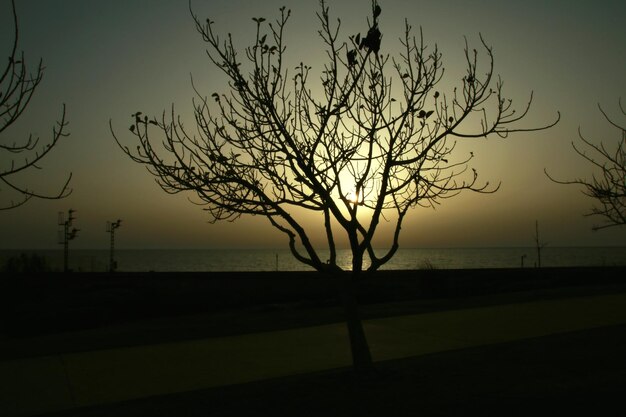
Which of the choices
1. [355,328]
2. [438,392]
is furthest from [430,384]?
[355,328]

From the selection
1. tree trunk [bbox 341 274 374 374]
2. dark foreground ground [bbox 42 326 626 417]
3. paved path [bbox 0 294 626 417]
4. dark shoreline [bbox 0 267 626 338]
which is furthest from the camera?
dark shoreline [bbox 0 267 626 338]

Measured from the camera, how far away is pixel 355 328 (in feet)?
25.9

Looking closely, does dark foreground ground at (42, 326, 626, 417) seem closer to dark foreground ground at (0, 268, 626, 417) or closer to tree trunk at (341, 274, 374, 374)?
dark foreground ground at (0, 268, 626, 417)

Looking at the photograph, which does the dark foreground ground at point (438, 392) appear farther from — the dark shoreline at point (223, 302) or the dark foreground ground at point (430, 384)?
the dark shoreline at point (223, 302)

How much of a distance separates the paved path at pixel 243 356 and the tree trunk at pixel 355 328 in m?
1.15

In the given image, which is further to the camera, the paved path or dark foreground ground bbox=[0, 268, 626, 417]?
the paved path

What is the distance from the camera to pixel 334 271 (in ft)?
26.0

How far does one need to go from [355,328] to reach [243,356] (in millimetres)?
2817

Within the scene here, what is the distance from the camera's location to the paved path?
7.93 m

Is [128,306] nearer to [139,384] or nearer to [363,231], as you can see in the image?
[139,384]

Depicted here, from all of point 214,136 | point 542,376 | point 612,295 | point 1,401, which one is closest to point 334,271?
point 214,136

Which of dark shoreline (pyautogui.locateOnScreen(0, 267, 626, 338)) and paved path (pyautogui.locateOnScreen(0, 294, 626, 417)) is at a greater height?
dark shoreline (pyautogui.locateOnScreen(0, 267, 626, 338))

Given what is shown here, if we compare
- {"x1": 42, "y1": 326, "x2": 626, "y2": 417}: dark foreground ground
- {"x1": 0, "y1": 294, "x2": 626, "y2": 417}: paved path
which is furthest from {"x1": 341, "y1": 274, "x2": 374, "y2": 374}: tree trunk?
{"x1": 0, "y1": 294, "x2": 626, "y2": 417}: paved path

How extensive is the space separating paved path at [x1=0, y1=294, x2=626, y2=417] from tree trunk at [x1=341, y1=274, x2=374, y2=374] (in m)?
1.15
